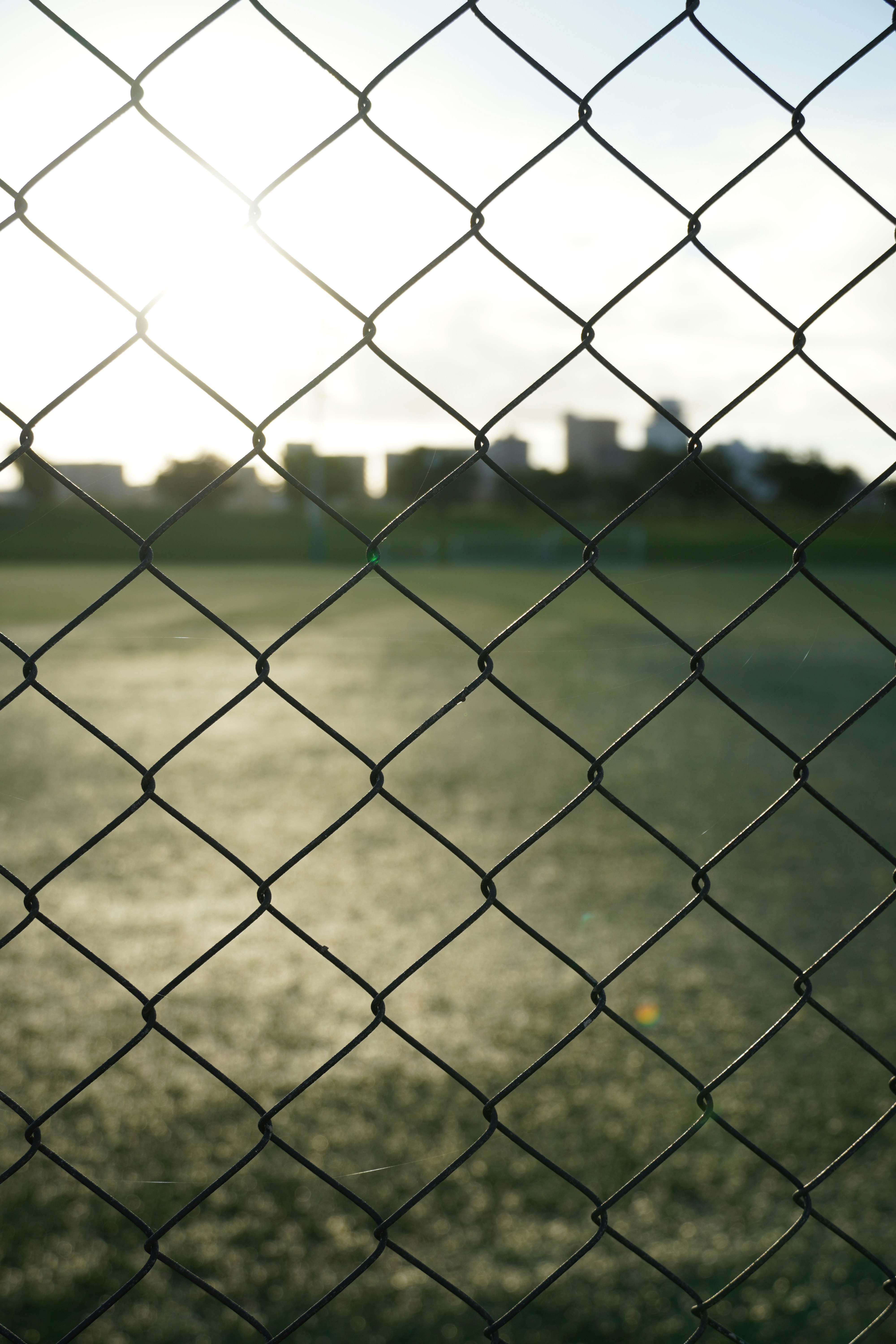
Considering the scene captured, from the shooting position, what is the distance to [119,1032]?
123 inches

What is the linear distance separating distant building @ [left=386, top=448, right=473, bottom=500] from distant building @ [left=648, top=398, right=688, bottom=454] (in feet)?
0.66

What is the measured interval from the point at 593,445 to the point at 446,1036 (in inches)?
91.1

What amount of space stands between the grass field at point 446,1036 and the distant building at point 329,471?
563 millimetres

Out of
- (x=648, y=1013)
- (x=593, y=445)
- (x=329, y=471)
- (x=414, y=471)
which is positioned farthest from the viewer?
(x=648, y=1013)

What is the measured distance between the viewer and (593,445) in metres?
1.21

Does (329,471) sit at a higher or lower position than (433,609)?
higher

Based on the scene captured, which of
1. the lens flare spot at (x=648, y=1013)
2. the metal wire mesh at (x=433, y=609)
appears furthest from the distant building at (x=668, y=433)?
the lens flare spot at (x=648, y=1013)

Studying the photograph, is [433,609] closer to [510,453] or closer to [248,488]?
[510,453]

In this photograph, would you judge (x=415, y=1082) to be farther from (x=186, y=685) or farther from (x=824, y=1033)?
(x=186, y=685)

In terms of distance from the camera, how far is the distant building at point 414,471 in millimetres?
1021

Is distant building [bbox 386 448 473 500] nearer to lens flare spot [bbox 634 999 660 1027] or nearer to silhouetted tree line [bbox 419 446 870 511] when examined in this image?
silhouetted tree line [bbox 419 446 870 511]

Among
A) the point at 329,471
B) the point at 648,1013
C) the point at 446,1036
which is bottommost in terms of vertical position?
the point at 648,1013

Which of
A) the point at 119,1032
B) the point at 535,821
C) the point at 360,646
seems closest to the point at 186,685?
the point at 360,646

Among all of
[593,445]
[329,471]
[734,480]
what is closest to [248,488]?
[329,471]
